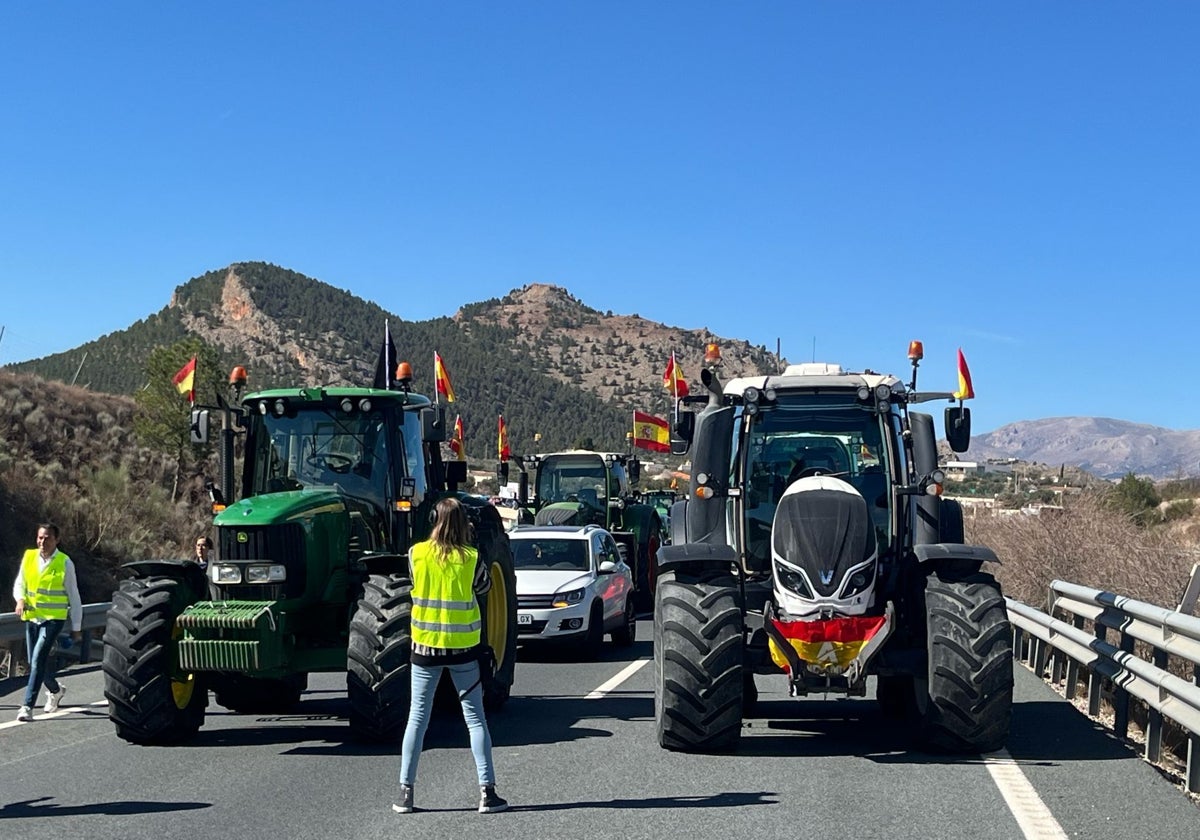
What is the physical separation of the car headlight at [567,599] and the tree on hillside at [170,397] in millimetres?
22494

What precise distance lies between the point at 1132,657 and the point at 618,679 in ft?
21.0

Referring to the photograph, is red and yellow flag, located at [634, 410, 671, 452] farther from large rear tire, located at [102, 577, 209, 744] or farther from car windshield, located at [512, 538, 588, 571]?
large rear tire, located at [102, 577, 209, 744]

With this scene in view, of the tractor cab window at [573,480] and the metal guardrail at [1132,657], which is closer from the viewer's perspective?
the metal guardrail at [1132,657]

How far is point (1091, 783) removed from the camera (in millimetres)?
8711

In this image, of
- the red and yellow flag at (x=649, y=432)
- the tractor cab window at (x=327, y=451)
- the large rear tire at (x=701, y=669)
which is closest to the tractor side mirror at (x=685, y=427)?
the large rear tire at (x=701, y=669)

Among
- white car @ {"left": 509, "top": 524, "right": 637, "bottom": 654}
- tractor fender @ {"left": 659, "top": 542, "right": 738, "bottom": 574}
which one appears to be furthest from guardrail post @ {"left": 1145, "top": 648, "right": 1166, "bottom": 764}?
white car @ {"left": 509, "top": 524, "right": 637, "bottom": 654}

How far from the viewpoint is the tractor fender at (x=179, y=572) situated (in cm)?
1088

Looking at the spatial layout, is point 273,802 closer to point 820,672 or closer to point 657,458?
point 820,672

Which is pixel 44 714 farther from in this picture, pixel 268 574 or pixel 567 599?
pixel 567 599

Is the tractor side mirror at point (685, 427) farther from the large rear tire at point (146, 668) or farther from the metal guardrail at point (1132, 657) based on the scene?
the large rear tire at point (146, 668)

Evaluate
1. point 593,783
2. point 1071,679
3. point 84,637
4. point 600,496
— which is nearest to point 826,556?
point 593,783

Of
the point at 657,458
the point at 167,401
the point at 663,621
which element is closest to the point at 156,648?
the point at 663,621

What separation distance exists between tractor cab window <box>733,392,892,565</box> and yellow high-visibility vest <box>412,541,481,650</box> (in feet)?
9.96

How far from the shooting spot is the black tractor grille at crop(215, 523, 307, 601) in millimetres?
10906
